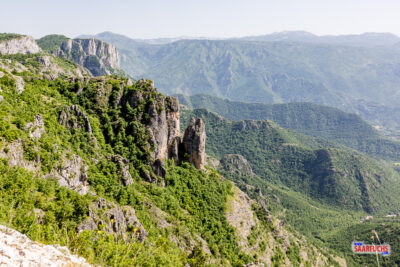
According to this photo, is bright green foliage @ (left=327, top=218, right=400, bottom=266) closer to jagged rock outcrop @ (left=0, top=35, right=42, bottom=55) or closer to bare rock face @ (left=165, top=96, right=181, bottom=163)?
bare rock face @ (left=165, top=96, right=181, bottom=163)

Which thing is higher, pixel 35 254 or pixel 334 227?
pixel 35 254

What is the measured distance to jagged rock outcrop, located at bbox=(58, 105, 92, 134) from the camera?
5282 centimetres

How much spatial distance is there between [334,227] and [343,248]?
4104 centimetres

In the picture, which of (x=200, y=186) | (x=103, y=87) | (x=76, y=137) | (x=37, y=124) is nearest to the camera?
(x=37, y=124)

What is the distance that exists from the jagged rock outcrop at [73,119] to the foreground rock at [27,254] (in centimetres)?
4488

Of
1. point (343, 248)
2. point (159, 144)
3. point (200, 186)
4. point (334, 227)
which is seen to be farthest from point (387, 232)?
point (159, 144)

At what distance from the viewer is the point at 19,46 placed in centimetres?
18300

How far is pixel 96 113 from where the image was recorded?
65.9 meters

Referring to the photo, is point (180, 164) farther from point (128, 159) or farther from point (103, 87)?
point (103, 87)

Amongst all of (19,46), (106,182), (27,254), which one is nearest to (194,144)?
(106,182)

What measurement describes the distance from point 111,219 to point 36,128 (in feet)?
68.2

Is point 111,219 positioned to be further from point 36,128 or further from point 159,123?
point 159,123

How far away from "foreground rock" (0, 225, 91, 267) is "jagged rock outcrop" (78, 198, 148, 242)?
17681 millimetres

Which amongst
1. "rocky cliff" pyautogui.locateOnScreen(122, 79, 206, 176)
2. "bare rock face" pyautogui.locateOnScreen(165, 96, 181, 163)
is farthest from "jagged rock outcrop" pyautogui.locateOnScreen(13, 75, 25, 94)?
"bare rock face" pyautogui.locateOnScreen(165, 96, 181, 163)
